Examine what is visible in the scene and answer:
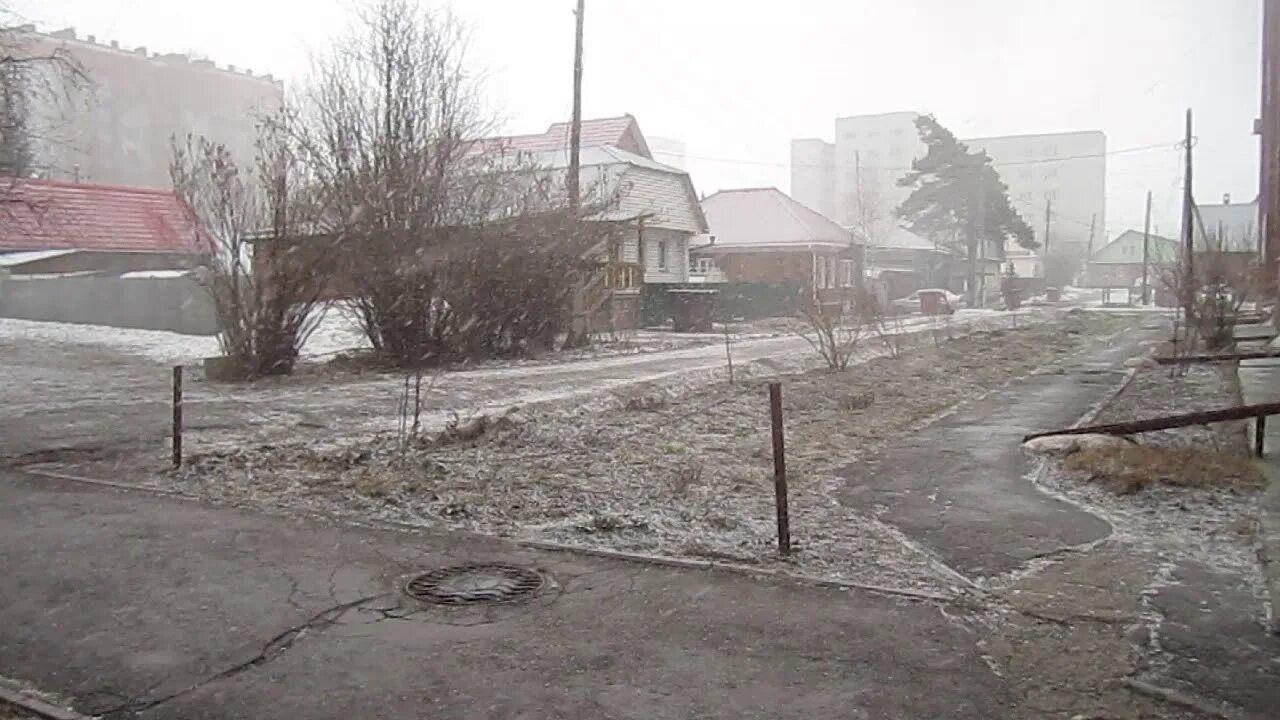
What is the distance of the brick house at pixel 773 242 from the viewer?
4700cm

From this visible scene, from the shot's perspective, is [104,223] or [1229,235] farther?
[104,223]

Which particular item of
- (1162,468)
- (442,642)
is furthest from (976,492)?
(442,642)

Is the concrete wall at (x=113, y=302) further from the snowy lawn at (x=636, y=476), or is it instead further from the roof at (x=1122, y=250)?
the roof at (x=1122, y=250)

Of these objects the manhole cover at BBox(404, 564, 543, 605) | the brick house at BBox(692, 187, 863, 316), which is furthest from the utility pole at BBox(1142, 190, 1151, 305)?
the manhole cover at BBox(404, 564, 543, 605)

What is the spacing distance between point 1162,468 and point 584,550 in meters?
4.68

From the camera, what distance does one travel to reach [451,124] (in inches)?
776

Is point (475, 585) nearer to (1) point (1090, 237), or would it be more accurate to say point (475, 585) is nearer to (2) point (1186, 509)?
(2) point (1186, 509)

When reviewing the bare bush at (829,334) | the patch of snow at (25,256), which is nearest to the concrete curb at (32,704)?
the bare bush at (829,334)

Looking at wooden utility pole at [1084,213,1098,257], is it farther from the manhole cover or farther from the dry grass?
the manhole cover

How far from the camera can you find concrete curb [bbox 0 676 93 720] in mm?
3947

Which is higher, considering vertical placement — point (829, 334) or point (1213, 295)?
point (1213, 295)

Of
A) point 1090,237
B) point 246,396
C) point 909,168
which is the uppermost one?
point 909,168

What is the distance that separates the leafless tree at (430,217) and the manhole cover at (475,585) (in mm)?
12244

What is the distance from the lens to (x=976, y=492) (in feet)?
26.5
